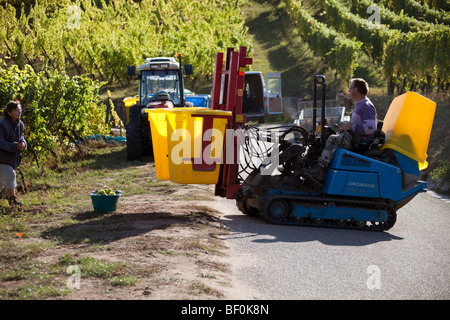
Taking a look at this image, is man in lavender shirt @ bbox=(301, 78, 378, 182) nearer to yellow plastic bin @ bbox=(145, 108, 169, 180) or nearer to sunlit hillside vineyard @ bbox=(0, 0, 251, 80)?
yellow plastic bin @ bbox=(145, 108, 169, 180)

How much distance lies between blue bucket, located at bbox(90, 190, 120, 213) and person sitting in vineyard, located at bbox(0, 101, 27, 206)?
1.44 metres

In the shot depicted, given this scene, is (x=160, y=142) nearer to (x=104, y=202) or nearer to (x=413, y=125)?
(x=104, y=202)

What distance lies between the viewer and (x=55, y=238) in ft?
26.2

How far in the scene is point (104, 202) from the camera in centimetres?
969

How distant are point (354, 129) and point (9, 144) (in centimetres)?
554

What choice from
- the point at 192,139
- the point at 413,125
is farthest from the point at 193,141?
the point at 413,125

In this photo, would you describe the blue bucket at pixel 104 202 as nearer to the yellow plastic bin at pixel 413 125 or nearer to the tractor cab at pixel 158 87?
the yellow plastic bin at pixel 413 125

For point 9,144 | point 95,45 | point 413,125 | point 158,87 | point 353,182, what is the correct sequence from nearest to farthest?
point 353,182, point 9,144, point 413,125, point 158,87, point 95,45

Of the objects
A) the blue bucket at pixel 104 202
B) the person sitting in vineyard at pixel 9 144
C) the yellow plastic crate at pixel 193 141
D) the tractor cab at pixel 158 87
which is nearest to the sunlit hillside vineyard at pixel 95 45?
the tractor cab at pixel 158 87

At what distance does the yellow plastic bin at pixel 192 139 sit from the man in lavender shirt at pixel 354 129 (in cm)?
152

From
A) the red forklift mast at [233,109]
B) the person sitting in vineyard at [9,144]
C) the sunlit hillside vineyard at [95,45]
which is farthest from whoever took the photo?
the sunlit hillside vineyard at [95,45]

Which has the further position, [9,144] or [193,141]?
[9,144]

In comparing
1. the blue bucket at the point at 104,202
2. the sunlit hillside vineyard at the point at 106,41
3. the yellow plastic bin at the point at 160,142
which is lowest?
the blue bucket at the point at 104,202

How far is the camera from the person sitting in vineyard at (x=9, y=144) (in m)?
9.80
